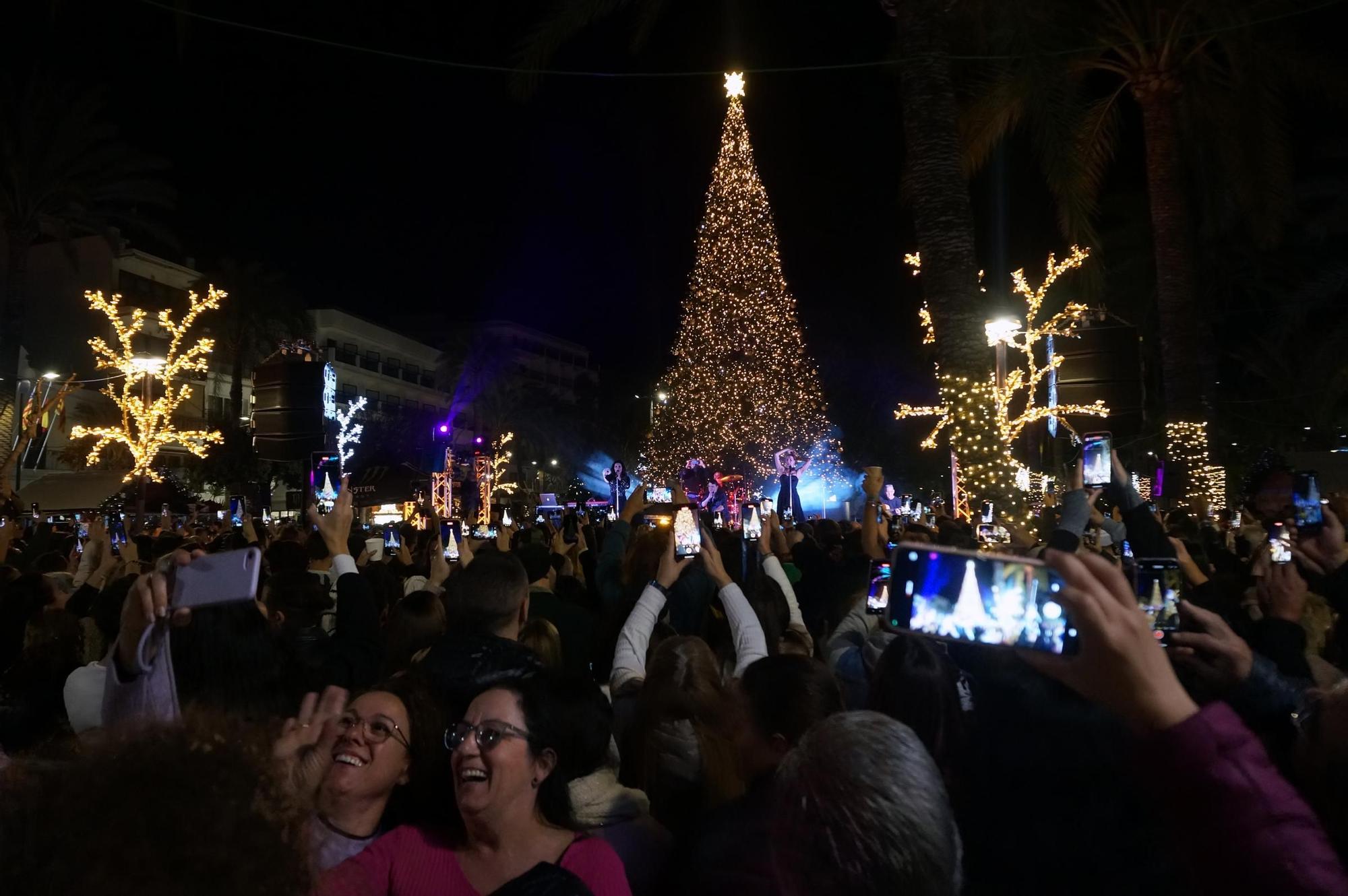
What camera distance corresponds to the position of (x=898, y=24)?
12180mm

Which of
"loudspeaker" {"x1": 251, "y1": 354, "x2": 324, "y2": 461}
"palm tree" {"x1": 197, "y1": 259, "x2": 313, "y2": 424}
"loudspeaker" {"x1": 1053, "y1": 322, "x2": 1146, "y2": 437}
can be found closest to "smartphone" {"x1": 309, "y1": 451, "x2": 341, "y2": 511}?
"loudspeaker" {"x1": 251, "y1": 354, "x2": 324, "y2": 461}

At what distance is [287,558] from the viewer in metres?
6.22

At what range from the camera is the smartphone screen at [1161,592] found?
265cm

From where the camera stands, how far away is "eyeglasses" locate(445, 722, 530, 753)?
9.07ft

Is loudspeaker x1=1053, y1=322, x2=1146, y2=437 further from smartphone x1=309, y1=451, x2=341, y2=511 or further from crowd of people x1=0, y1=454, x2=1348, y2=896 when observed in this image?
smartphone x1=309, y1=451, x2=341, y2=511

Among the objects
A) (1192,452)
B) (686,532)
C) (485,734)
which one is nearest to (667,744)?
(485,734)

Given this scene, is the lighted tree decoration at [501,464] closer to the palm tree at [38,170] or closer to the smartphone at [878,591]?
the palm tree at [38,170]

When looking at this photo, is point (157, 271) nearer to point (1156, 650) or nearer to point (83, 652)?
point (83, 652)

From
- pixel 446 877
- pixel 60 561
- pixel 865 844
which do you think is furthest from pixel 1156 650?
pixel 60 561

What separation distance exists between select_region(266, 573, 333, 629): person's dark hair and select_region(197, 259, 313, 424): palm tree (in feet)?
120

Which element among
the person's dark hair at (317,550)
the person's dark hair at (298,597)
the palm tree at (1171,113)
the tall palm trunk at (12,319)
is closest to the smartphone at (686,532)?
the person's dark hair at (298,597)

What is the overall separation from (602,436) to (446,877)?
7338 cm

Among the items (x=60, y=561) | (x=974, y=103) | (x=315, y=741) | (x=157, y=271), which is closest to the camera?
(x=315, y=741)

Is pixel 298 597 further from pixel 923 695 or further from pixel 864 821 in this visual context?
pixel 864 821
